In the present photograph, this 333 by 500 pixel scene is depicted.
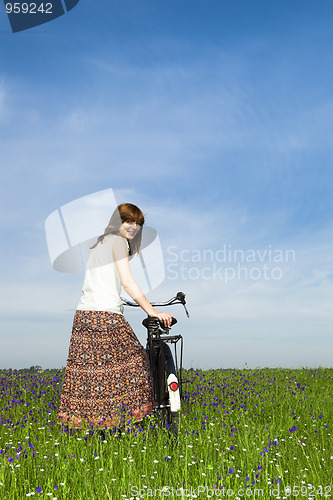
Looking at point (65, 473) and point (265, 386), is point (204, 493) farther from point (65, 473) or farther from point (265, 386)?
point (265, 386)

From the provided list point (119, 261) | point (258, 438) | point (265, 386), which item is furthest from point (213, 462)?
point (265, 386)

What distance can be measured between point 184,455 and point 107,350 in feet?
5.25

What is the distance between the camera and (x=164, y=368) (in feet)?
21.5

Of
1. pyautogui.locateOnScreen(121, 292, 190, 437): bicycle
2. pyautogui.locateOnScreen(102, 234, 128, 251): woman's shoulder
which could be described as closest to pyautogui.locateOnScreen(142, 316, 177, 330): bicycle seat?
pyautogui.locateOnScreen(121, 292, 190, 437): bicycle

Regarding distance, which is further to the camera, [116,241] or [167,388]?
[167,388]

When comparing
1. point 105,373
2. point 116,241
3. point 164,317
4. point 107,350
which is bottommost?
point 105,373

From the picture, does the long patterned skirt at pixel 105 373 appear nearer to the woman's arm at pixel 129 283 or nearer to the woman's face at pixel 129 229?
the woman's arm at pixel 129 283

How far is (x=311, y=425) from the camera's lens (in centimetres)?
793

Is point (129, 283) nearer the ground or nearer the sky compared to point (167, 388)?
nearer the sky

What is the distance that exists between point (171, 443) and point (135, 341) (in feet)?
4.42

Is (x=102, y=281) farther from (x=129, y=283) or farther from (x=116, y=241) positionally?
(x=116, y=241)

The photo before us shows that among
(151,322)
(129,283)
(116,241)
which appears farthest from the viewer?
(151,322)

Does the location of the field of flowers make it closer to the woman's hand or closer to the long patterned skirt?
the long patterned skirt

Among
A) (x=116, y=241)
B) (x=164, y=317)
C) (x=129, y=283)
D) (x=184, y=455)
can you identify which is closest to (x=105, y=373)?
(x=164, y=317)
